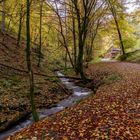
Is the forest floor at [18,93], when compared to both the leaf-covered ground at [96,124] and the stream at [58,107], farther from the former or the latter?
the leaf-covered ground at [96,124]

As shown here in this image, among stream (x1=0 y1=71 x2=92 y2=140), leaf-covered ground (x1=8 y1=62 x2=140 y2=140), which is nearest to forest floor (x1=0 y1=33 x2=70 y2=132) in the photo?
stream (x1=0 y1=71 x2=92 y2=140)

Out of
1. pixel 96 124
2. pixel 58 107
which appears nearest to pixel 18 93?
pixel 58 107

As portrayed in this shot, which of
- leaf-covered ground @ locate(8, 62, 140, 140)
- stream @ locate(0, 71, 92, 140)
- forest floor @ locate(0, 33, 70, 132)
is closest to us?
leaf-covered ground @ locate(8, 62, 140, 140)

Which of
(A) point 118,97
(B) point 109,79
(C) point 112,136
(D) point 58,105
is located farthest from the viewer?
(B) point 109,79

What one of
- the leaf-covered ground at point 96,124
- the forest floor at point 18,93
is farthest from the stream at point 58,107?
the leaf-covered ground at point 96,124

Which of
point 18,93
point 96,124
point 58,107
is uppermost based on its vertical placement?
point 18,93

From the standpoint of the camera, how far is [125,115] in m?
9.25

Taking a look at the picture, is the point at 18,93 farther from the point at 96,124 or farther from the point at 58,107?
the point at 96,124

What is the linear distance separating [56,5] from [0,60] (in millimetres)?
7949

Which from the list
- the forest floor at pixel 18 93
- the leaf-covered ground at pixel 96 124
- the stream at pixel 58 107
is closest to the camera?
the leaf-covered ground at pixel 96 124

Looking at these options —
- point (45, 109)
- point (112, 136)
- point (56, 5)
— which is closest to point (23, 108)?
point (45, 109)

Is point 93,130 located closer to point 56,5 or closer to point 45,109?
point 45,109

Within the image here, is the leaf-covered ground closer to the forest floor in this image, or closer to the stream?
the stream

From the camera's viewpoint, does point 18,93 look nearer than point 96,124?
No
